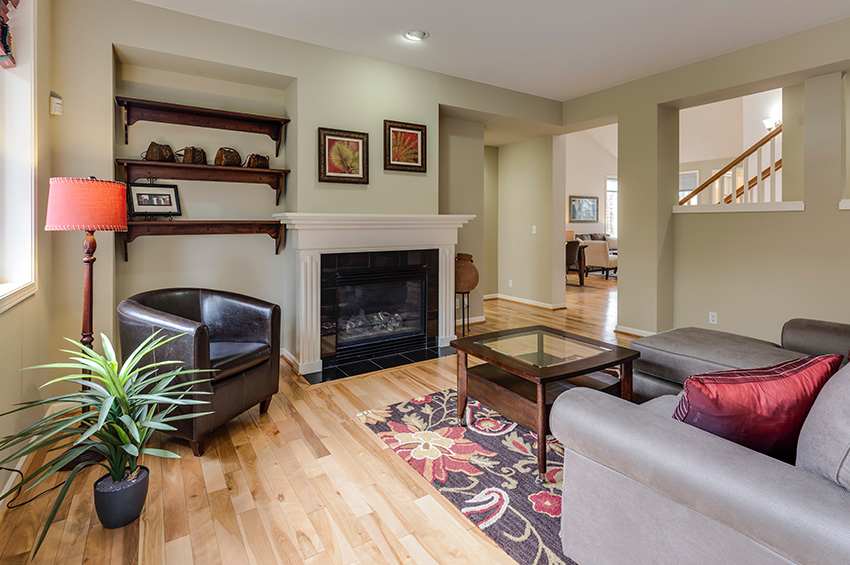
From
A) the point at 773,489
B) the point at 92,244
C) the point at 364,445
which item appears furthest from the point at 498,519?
the point at 92,244

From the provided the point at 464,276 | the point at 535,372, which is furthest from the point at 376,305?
the point at 535,372

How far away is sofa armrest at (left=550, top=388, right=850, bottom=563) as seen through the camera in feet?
2.81

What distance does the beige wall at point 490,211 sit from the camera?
6.77m

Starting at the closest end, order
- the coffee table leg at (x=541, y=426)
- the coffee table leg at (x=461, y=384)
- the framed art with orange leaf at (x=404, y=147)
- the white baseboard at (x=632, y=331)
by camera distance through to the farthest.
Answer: the coffee table leg at (x=541, y=426)
the coffee table leg at (x=461, y=384)
the framed art with orange leaf at (x=404, y=147)
the white baseboard at (x=632, y=331)

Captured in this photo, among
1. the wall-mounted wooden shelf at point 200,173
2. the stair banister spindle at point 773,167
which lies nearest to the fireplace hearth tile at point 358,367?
the wall-mounted wooden shelf at point 200,173

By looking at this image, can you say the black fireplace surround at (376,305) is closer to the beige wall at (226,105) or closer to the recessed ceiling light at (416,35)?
the beige wall at (226,105)

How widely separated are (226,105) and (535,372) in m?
3.24

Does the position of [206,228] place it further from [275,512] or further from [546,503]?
[546,503]

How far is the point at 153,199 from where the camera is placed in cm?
334

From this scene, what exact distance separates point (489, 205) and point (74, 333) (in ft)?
17.3

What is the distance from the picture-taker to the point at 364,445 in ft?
7.77

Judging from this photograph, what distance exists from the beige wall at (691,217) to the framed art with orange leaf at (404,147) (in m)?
2.14

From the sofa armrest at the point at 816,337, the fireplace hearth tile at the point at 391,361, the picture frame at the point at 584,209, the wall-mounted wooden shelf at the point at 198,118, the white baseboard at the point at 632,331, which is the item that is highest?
the picture frame at the point at 584,209

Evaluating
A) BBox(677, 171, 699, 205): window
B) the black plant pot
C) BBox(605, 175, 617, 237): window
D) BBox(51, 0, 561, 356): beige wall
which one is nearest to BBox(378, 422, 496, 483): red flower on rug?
the black plant pot
